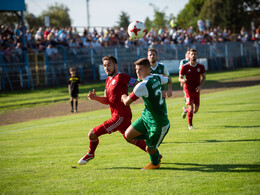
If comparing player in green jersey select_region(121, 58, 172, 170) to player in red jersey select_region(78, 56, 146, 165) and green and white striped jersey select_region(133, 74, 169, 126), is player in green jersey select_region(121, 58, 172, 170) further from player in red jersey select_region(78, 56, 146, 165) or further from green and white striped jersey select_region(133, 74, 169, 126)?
player in red jersey select_region(78, 56, 146, 165)

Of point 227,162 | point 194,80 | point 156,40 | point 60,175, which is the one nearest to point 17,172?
point 60,175

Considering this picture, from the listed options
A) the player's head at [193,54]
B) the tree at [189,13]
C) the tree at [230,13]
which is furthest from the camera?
the tree at [189,13]

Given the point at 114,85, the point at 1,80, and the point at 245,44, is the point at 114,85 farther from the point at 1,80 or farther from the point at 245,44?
the point at 245,44

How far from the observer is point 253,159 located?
19.7 feet

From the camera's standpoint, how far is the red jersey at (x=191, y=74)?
10.5 metres

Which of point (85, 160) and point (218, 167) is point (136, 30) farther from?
point (218, 167)

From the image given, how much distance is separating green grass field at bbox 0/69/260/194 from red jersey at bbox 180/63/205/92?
1.20 m

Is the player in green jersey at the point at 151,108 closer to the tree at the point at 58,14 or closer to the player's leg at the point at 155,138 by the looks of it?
the player's leg at the point at 155,138

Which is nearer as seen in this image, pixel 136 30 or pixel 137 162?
pixel 137 162

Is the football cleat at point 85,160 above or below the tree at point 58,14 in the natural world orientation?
below

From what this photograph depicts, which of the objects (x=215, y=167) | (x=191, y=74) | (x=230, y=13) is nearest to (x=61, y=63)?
(x=191, y=74)

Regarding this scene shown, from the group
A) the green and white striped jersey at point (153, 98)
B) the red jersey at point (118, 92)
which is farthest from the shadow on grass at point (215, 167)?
the red jersey at point (118, 92)

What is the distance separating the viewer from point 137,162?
6.39 metres

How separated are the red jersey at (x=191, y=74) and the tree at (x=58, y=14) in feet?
247
